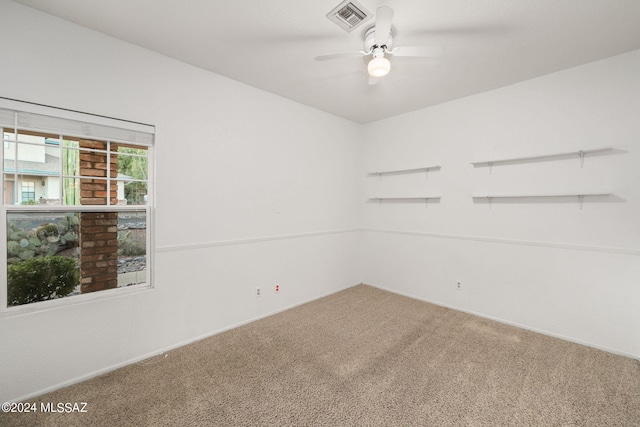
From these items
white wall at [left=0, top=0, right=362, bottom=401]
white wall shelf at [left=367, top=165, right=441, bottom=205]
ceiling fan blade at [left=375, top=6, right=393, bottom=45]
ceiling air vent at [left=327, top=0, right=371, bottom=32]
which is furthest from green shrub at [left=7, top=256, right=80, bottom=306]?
white wall shelf at [left=367, top=165, right=441, bottom=205]

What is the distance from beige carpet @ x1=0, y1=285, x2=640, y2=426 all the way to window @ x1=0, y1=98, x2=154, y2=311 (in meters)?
0.82

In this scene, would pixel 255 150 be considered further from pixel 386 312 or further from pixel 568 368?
pixel 568 368

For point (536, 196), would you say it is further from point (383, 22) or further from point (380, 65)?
point (383, 22)

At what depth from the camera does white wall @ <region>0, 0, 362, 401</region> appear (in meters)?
1.94

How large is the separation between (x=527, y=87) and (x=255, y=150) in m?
3.13

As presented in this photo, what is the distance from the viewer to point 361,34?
215 centimetres

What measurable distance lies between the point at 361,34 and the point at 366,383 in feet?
9.10

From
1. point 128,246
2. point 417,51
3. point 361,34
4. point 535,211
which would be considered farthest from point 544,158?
point 128,246

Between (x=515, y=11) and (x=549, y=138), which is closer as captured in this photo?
(x=515, y=11)

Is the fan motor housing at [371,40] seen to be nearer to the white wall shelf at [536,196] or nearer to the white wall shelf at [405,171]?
the white wall shelf at [405,171]

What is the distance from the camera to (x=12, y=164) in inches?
74.5

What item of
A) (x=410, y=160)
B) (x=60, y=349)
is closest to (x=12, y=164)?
(x=60, y=349)

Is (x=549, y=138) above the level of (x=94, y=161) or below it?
above

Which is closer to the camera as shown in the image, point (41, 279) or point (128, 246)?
point (41, 279)
